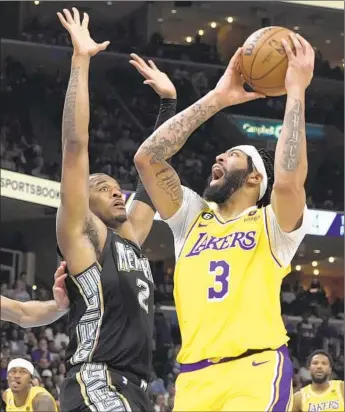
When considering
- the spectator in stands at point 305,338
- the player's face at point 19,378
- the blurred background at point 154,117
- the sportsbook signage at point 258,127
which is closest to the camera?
the player's face at point 19,378

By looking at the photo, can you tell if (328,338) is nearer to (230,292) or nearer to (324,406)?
(324,406)

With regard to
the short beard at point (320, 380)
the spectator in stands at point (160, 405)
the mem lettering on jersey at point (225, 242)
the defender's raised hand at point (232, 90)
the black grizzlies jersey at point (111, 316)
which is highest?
the defender's raised hand at point (232, 90)

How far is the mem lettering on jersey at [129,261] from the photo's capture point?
5375 millimetres

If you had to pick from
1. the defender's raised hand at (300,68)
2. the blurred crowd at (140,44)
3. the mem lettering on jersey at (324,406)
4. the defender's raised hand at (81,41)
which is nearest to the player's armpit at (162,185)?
the defender's raised hand at (81,41)

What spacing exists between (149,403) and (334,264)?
26.1 m

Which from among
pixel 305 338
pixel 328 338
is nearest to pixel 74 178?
pixel 305 338

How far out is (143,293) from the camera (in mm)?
5367

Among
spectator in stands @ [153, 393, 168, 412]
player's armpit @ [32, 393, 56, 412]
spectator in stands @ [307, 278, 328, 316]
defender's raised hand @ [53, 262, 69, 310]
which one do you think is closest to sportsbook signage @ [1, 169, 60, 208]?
spectator in stands @ [153, 393, 168, 412]

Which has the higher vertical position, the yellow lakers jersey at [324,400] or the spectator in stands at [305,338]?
the spectator in stands at [305,338]

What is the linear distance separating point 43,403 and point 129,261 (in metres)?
5.73

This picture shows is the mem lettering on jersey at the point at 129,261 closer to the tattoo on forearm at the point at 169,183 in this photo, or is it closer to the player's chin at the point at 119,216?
the player's chin at the point at 119,216

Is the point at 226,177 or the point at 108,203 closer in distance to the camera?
the point at 226,177

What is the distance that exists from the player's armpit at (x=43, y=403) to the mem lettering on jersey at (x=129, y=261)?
5.54 meters

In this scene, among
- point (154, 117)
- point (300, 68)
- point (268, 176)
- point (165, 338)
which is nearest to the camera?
point (300, 68)
